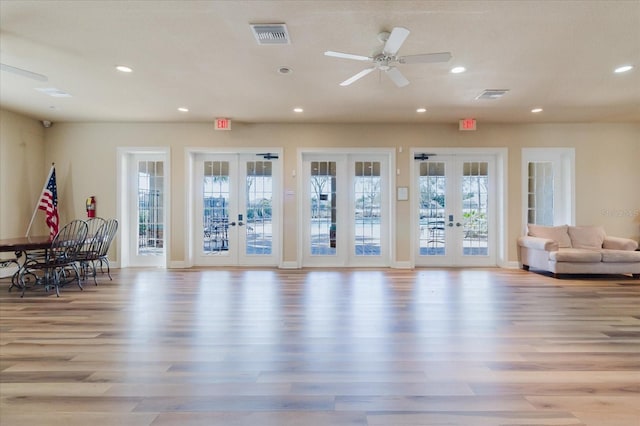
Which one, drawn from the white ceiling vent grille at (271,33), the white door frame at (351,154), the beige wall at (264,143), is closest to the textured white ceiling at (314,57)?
the white ceiling vent grille at (271,33)

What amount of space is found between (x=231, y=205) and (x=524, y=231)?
19.7 ft

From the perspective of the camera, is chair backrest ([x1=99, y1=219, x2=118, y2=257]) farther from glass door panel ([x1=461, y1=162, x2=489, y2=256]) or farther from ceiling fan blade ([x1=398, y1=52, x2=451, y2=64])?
glass door panel ([x1=461, y1=162, x2=489, y2=256])

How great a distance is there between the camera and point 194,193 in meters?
6.90

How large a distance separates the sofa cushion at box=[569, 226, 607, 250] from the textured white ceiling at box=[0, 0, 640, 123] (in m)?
2.13

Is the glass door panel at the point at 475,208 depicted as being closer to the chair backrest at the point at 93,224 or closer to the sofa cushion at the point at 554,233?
the sofa cushion at the point at 554,233

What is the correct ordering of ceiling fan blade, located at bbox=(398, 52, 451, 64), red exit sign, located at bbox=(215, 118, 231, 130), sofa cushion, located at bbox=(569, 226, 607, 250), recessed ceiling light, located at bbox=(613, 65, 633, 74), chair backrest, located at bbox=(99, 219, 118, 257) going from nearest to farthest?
ceiling fan blade, located at bbox=(398, 52, 451, 64), recessed ceiling light, located at bbox=(613, 65, 633, 74), chair backrest, located at bbox=(99, 219, 118, 257), sofa cushion, located at bbox=(569, 226, 607, 250), red exit sign, located at bbox=(215, 118, 231, 130)

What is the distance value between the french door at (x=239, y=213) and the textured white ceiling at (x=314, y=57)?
1.21 metres

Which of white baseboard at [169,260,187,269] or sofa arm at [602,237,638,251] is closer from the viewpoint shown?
sofa arm at [602,237,638,251]

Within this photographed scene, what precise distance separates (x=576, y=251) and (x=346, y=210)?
4.12 meters

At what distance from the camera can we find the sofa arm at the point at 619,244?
5.80m

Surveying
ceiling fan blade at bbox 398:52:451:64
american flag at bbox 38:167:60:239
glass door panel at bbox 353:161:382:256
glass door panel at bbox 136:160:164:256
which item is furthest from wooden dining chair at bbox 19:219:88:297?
ceiling fan blade at bbox 398:52:451:64

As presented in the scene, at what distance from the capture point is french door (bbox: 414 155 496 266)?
6.84m

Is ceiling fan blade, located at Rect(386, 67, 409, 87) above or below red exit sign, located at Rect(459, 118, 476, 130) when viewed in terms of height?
below

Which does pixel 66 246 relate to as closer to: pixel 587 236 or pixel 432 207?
pixel 432 207
